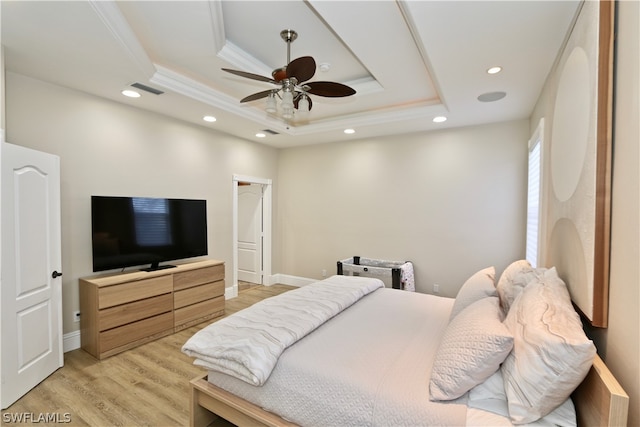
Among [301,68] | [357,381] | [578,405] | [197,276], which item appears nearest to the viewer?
[578,405]

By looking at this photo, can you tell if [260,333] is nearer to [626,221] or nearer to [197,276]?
Result: [626,221]

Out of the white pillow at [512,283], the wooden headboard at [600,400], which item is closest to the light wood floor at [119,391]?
the wooden headboard at [600,400]

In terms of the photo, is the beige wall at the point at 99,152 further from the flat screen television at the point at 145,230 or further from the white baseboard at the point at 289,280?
the white baseboard at the point at 289,280

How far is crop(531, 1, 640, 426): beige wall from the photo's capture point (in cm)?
107

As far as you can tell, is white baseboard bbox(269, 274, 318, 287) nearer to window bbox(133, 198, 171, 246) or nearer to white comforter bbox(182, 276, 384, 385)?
window bbox(133, 198, 171, 246)

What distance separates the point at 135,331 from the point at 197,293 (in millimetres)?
801

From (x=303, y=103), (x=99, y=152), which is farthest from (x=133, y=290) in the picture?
(x=303, y=103)

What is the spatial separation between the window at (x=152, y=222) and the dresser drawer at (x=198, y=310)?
34.1 inches

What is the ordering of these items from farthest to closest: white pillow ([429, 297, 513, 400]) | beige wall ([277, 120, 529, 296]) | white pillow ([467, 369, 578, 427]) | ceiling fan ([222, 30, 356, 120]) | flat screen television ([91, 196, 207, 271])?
1. beige wall ([277, 120, 529, 296])
2. flat screen television ([91, 196, 207, 271])
3. ceiling fan ([222, 30, 356, 120])
4. white pillow ([429, 297, 513, 400])
5. white pillow ([467, 369, 578, 427])

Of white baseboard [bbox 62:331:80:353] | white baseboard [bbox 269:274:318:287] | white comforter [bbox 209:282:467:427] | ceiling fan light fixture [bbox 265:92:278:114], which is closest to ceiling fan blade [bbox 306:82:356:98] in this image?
ceiling fan light fixture [bbox 265:92:278:114]

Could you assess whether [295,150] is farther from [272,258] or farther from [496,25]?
[496,25]

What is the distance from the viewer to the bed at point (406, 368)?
→ 1.19 meters

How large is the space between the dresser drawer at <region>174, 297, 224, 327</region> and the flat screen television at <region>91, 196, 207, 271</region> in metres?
0.60

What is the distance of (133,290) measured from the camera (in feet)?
10.4
